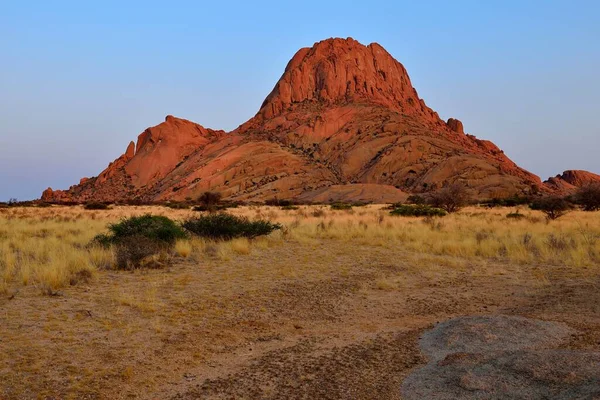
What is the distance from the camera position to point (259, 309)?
975cm

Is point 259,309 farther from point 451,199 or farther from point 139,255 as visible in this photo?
point 451,199

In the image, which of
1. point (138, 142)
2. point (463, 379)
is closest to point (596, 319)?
point (463, 379)

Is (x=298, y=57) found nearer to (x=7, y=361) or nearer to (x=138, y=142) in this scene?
(x=138, y=142)

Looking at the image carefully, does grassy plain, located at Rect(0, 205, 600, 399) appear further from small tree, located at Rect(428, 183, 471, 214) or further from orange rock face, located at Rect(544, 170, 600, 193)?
orange rock face, located at Rect(544, 170, 600, 193)

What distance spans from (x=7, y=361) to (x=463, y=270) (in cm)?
1103

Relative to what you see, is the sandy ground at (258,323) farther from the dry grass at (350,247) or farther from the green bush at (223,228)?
the green bush at (223,228)

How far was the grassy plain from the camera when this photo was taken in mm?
6203

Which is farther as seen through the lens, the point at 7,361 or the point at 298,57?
→ the point at 298,57

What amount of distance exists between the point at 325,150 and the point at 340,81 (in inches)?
1000

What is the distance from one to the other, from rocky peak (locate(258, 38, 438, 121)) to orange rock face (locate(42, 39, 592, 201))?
0.86ft

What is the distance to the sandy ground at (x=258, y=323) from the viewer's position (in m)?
6.07

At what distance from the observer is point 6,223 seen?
28203mm

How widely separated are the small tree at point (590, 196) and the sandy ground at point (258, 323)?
88.8ft

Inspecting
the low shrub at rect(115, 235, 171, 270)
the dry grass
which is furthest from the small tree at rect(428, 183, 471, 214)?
the low shrub at rect(115, 235, 171, 270)
